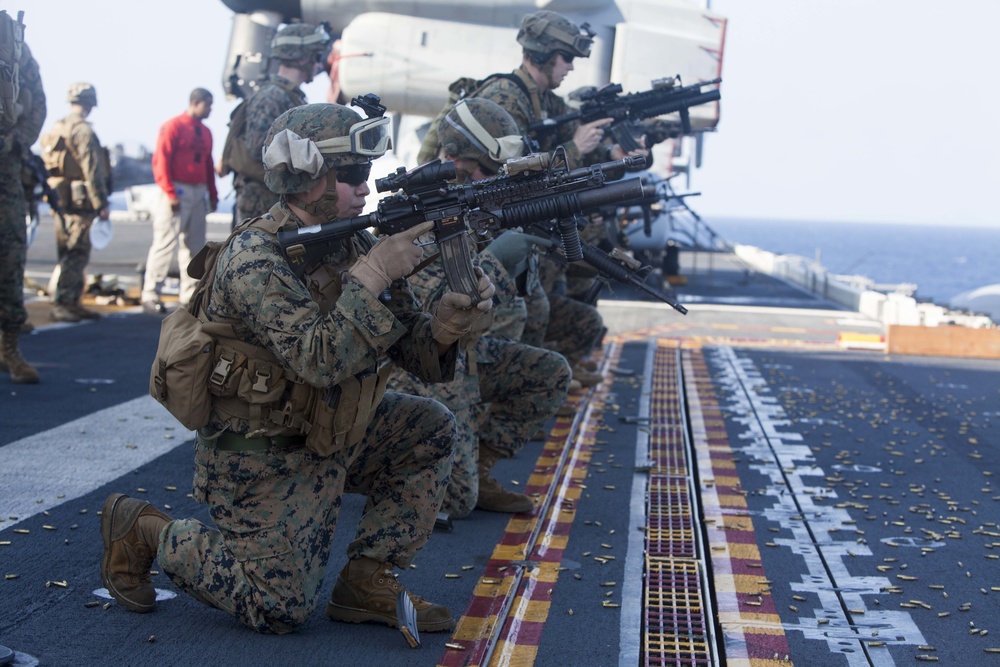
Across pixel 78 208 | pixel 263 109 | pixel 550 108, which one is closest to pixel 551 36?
pixel 550 108

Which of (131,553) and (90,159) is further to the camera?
(90,159)

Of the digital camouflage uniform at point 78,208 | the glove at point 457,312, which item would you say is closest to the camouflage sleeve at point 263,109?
the digital camouflage uniform at point 78,208

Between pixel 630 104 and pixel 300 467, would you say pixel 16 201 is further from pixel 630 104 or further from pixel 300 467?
pixel 300 467

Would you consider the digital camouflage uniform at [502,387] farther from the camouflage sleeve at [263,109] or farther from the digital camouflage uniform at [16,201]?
the digital camouflage uniform at [16,201]

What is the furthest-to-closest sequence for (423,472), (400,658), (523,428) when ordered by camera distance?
(523,428)
(423,472)
(400,658)

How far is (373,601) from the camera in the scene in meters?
3.91

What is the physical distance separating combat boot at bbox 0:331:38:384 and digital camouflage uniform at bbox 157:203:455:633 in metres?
4.12

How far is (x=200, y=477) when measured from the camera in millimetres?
3885

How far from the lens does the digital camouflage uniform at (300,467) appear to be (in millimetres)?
3619

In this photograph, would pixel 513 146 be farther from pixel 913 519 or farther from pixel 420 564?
pixel 913 519

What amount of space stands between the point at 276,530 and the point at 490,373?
192cm

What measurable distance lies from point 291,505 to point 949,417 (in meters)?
6.12

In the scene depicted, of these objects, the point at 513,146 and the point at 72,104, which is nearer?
the point at 513,146

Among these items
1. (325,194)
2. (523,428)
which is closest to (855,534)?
(523,428)
